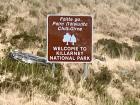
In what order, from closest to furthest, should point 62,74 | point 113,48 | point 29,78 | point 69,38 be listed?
1. point 29,78
2. point 69,38
3. point 62,74
4. point 113,48

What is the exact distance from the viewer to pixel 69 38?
35.7ft

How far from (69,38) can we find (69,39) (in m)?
0.02

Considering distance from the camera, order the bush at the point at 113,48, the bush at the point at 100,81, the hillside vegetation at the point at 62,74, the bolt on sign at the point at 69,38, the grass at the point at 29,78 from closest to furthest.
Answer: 1. the hillside vegetation at the point at 62,74
2. the grass at the point at 29,78
3. the bush at the point at 100,81
4. the bolt on sign at the point at 69,38
5. the bush at the point at 113,48

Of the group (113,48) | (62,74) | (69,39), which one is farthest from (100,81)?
(113,48)

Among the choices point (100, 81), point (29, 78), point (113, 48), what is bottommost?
point (100, 81)

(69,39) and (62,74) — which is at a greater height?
(69,39)

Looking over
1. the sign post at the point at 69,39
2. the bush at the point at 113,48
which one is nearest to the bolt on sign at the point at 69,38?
the sign post at the point at 69,39

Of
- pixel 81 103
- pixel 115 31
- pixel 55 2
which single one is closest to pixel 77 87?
pixel 81 103

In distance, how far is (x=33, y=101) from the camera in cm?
855

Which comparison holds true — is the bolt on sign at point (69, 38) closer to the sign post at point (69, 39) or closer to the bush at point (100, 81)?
the sign post at point (69, 39)

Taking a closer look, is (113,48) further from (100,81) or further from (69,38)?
(69,38)

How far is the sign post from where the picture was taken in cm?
1091

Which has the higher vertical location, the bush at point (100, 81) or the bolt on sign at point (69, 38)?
the bolt on sign at point (69, 38)

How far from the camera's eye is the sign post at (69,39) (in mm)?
10906
